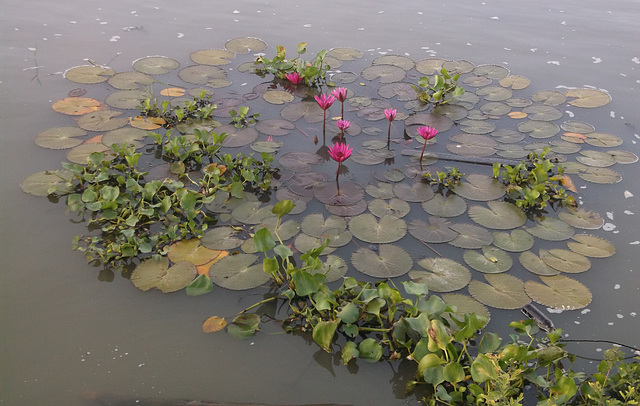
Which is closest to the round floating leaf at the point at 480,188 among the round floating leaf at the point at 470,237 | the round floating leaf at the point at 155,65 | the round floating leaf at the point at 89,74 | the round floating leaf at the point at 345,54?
the round floating leaf at the point at 470,237

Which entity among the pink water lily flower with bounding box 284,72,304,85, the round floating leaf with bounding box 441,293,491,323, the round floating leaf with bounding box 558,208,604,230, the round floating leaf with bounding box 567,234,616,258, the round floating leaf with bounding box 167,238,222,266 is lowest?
the round floating leaf with bounding box 441,293,491,323

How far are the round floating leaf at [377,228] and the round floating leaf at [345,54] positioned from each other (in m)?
2.66

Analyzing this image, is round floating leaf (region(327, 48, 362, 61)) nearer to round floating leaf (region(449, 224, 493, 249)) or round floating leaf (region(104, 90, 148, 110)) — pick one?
round floating leaf (region(104, 90, 148, 110))

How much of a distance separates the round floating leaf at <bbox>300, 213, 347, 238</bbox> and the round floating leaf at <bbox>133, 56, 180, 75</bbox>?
2.67 m

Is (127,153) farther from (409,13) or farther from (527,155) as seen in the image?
(409,13)

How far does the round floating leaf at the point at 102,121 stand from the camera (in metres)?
4.40

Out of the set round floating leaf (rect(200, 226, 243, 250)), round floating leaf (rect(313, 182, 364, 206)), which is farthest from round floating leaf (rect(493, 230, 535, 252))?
round floating leaf (rect(200, 226, 243, 250))

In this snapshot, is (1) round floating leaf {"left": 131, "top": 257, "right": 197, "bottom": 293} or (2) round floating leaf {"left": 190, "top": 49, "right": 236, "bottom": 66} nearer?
(1) round floating leaf {"left": 131, "top": 257, "right": 197, "bottom": 293}

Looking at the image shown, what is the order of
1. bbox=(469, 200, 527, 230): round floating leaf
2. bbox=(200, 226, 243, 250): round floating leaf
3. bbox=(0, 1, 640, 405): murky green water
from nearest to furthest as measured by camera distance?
1. bbox=(0, 1, 640, 405): murky green water
2. bbox=(200, 226, 243, 250): round floating leaf
3. bbox=(469, 200, 527, 230): round floating leaf

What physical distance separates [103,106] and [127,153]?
1078 millimetres

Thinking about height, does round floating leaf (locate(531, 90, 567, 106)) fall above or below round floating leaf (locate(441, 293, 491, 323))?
above

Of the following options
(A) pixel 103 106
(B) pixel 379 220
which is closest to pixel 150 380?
(B) pixel 379 220

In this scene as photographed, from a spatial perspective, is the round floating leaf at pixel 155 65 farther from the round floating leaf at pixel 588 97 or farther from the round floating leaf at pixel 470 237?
the round floating leaf at pixel 588 97

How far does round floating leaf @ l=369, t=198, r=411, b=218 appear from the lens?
369cm
